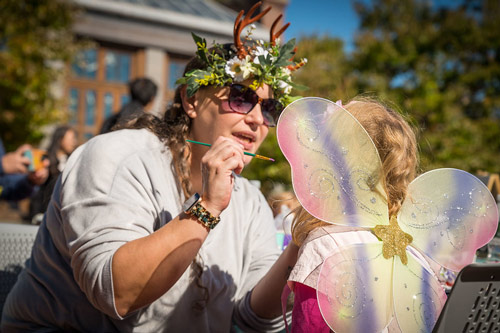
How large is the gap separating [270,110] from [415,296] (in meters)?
1.01

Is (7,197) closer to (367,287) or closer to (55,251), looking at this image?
(55,251)

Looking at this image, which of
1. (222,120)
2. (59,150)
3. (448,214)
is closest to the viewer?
(448,214)

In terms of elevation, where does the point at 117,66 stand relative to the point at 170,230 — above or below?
below

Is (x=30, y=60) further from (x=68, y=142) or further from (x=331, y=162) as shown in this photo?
(x=331, y=162)

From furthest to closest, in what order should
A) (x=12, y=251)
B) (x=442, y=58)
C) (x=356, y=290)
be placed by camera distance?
(x=442, y=58), (x=12, y=251), (x=356, y=290)

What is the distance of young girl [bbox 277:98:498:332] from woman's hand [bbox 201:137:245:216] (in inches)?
8.8

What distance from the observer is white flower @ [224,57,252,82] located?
1885 mm

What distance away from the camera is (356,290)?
117 cm

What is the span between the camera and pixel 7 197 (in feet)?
12.1

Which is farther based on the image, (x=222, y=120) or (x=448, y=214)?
(x=222, y=120)

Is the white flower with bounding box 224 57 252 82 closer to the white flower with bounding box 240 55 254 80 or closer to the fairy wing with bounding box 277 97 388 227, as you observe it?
the white flower with bounding box 240 55 254 80

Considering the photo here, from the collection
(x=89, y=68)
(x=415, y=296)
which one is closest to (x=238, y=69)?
(x=415, y=296)

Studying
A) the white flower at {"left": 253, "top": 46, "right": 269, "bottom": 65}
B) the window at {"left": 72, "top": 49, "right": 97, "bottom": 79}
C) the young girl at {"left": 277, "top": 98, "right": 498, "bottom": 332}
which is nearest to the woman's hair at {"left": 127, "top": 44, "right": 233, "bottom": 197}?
the white flower at {"left": 253, "top": 46, "right": 269, "bottom": 65}

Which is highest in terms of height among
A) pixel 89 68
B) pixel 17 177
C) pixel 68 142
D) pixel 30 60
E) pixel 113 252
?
pixel 113 252
